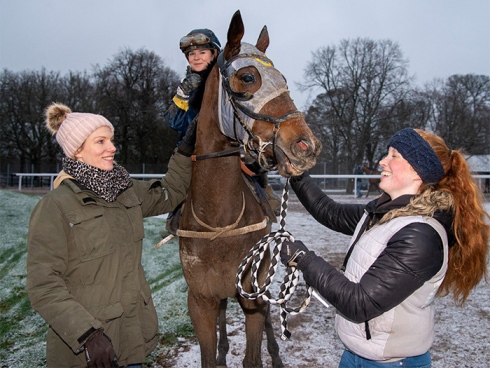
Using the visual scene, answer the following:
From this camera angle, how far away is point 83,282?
2.04 m

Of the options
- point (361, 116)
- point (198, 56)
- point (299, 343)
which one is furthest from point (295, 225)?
point (361, 116)

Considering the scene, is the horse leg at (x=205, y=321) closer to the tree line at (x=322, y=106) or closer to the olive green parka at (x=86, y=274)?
the olive green parka at (x=86, y=274)

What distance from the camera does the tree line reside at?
1204 inches

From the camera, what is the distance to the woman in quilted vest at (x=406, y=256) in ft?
5.73

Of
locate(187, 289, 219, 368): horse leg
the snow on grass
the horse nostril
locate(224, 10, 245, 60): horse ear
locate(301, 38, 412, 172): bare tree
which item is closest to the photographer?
the horse nostril

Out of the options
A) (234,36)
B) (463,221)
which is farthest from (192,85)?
(463,221)

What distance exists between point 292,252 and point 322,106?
3150 cm

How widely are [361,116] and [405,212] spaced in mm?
30577

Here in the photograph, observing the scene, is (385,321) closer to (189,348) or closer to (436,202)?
(436,202)

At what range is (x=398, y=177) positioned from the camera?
6.51 ft

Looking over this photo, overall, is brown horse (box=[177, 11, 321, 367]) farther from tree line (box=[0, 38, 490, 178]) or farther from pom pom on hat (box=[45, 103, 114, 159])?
tree line (box=[0, 38, 490, 178])

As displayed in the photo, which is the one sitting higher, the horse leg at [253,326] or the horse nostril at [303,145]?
the horse nostril at [303,145]

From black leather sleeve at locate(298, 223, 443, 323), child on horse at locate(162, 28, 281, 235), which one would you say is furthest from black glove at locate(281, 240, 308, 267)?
child on horse at locate(162, 28, 281, 235)

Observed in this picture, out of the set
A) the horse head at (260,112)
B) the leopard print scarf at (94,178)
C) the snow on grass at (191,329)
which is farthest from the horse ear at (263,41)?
the snow on grass at (191,329)
